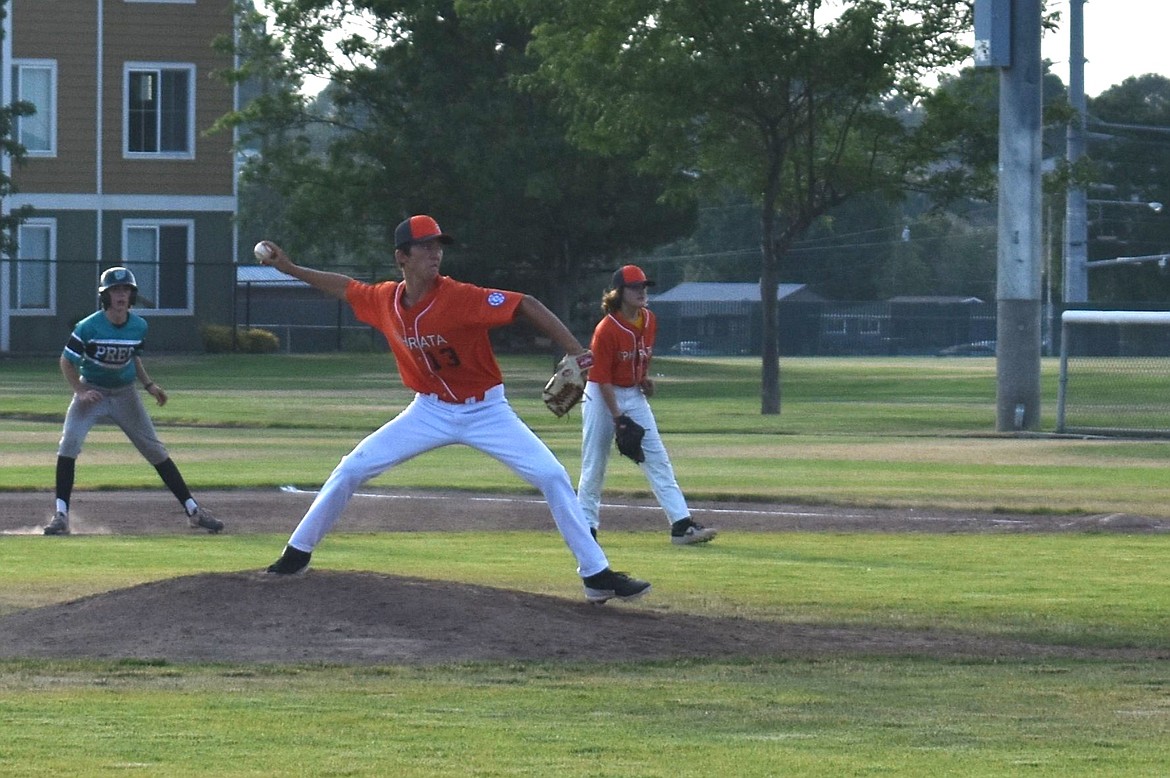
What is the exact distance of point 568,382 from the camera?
31.1ft

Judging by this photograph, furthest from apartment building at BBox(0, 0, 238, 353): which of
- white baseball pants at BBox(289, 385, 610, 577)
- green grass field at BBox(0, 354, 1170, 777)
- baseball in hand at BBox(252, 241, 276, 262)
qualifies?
white baseball pants at BBox(289, 385, 610, 577)

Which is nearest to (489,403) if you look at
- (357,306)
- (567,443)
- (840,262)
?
(357,306)

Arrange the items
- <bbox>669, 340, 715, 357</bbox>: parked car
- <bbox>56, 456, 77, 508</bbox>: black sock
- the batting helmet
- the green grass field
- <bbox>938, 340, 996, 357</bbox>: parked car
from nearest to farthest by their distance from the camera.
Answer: the green grass field
the batting helmet
<bbox>56, 456, 77, 508</bbox>: black sock
<bbox>669, 340, 715, 357</bbox>: parked car
<bbox>938, 340, 996, 357</bbox>: parked car

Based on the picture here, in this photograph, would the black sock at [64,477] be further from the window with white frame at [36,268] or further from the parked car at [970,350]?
the parked car at [970,350]

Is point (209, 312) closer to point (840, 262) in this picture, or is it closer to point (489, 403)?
point (489, 403)

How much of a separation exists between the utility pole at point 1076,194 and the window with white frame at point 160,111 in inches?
918

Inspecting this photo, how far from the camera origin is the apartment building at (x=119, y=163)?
158 feet

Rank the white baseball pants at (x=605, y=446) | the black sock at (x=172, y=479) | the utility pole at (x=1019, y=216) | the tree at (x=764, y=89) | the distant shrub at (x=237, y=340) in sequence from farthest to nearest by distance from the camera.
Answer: the distant shrub at (x=237, y=340), the tree at (x=764, y=89), the utility pole at (x=1019, y=216), the black sock at (x=172, y=479), the white baseball pants at (x=605, y=446)

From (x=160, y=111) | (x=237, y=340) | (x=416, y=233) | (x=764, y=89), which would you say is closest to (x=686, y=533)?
(x=416, y=233)

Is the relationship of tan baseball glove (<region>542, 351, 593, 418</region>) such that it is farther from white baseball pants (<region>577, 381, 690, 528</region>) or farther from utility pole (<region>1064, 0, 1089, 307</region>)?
→ utility pole (<region>1064, 0, 1089, 307</region>)

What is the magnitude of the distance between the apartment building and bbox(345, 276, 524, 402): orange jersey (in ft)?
130

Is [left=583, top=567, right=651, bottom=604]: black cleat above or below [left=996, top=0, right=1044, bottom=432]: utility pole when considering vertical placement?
below

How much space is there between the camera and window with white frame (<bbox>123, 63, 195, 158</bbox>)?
1911 inches

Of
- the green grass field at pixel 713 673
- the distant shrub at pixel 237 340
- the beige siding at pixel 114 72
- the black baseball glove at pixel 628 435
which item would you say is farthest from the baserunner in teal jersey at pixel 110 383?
the distant shrub at pixel 237 340
